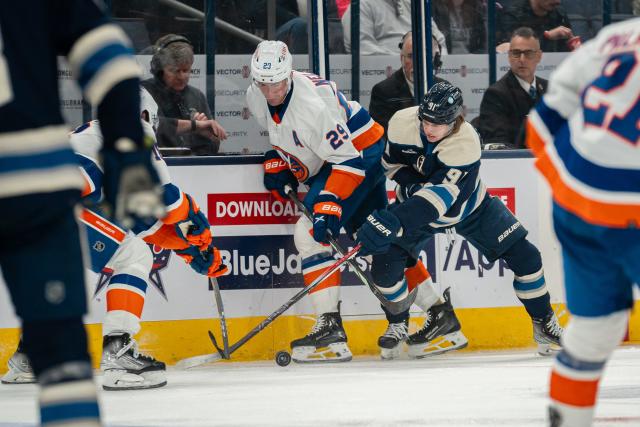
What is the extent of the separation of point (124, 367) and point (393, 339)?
1.32 meters

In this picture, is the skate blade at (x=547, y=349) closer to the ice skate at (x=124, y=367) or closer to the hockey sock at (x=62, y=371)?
the ice skate at (x=124, y=367)

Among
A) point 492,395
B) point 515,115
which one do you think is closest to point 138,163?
point 492,395

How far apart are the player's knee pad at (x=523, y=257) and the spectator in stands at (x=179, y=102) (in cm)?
137

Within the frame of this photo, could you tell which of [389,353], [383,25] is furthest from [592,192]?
[383,25]

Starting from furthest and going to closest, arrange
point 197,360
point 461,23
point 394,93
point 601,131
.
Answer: point 461,23 → point 394,93 → point 197,360 → point 601,131

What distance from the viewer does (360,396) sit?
13.4ft

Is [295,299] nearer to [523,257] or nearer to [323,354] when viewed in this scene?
[323,354]

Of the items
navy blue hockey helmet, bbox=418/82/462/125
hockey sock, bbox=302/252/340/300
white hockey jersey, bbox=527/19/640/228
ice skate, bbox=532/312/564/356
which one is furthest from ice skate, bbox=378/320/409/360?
white hockey jersey, bbox=527/19/640/228

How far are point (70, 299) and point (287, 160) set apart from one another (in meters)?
3.36

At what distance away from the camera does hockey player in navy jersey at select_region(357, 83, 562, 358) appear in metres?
5.09

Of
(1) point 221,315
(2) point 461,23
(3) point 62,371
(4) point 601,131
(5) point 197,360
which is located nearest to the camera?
(3) point 62,371

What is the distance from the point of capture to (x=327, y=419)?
3.55m

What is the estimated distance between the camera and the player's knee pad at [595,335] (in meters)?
2.47

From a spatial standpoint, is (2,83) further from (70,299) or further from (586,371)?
(586,371)
